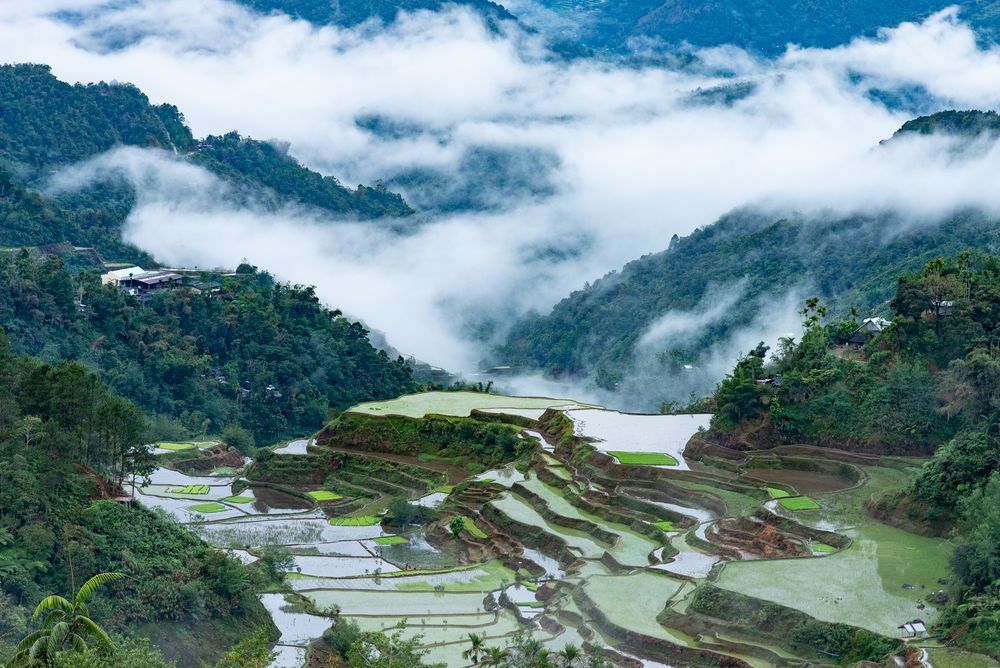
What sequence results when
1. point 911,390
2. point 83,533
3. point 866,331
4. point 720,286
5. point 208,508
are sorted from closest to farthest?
1. point 83,533
2. point 911,390
3. point 866,331
4. point 208,508
5. point 720,286

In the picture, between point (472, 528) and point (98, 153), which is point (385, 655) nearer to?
point (472, 528)

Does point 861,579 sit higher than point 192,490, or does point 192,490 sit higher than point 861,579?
point 861,579

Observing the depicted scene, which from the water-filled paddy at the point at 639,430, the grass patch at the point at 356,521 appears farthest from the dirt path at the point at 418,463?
the water-filled paddy at the point at 639,430

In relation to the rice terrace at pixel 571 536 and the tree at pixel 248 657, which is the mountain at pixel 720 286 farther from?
the tree at pixel 248 657

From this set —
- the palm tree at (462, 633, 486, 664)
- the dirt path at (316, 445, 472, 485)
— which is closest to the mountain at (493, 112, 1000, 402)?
the dirt path at (316, 445, 472, 485)

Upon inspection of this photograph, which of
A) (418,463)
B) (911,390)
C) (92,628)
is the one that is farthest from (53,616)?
(418,463)

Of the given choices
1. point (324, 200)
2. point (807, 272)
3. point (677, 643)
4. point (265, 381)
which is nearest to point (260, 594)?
point (677, 643)

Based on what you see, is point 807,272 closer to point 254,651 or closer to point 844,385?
point 844,385
